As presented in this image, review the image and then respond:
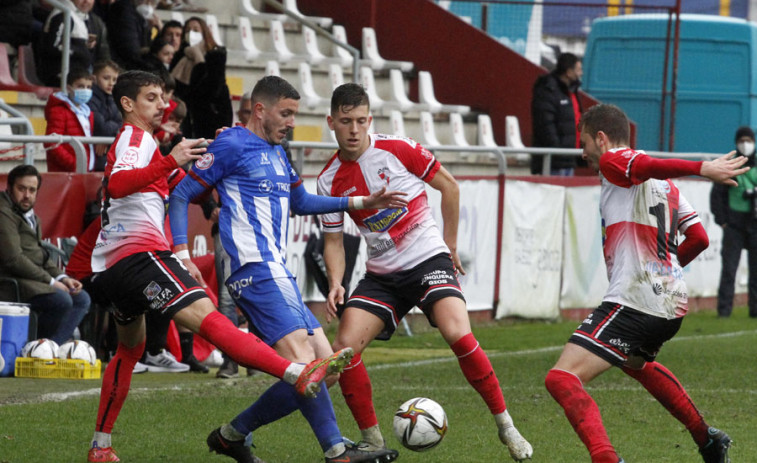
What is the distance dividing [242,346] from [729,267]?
36.9 feet

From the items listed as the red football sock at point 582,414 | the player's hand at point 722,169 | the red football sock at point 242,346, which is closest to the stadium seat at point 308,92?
the red football sock at point 242,346

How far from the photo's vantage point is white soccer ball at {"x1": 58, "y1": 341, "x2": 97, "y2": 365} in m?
10.3

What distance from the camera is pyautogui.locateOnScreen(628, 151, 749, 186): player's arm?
5.98 metres

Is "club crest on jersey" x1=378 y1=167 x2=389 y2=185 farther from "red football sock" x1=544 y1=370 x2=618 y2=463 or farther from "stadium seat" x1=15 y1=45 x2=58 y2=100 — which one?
"stadium seat" x1=15 y1=45 x2=58 y2=100

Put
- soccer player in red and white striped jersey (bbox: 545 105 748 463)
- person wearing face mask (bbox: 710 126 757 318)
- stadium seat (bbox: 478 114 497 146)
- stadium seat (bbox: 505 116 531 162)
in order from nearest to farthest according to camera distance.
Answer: soccer player in red and white striped jersey (bbox: 545 105 748 463)
person wearing face mask (bbox: 710 126 757 318)
stadium seat (bbox: 478 114 497 146)
stadium seat (bbox: 505 116 531 162)

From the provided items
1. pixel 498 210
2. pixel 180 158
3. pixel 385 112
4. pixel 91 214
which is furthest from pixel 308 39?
pixel 180 158

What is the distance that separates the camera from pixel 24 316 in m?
10.2

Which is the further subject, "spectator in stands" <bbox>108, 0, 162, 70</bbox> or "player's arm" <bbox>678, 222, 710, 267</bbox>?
"spectator in stands" <bbox>108, 0, 162, 70</bbox>

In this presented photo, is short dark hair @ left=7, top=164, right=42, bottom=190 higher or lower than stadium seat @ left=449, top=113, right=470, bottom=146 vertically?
higher

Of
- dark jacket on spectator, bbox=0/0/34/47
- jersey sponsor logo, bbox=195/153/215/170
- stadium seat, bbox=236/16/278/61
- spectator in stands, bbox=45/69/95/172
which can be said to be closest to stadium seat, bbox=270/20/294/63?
stadium seat, bbox=236/16/278/61

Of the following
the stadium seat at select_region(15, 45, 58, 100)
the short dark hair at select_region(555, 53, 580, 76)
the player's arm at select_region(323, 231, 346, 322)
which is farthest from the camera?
the short dark hair at select_region(555, 53, 580, 76)

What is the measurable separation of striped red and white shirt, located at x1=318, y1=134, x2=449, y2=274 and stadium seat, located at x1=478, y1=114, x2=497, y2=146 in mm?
10870

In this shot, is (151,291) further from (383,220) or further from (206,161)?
(383,220)

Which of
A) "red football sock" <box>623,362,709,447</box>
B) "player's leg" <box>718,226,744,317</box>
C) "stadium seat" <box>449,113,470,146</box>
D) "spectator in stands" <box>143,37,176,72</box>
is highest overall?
"spectator in stands" <box>143,37,176,72</box>
